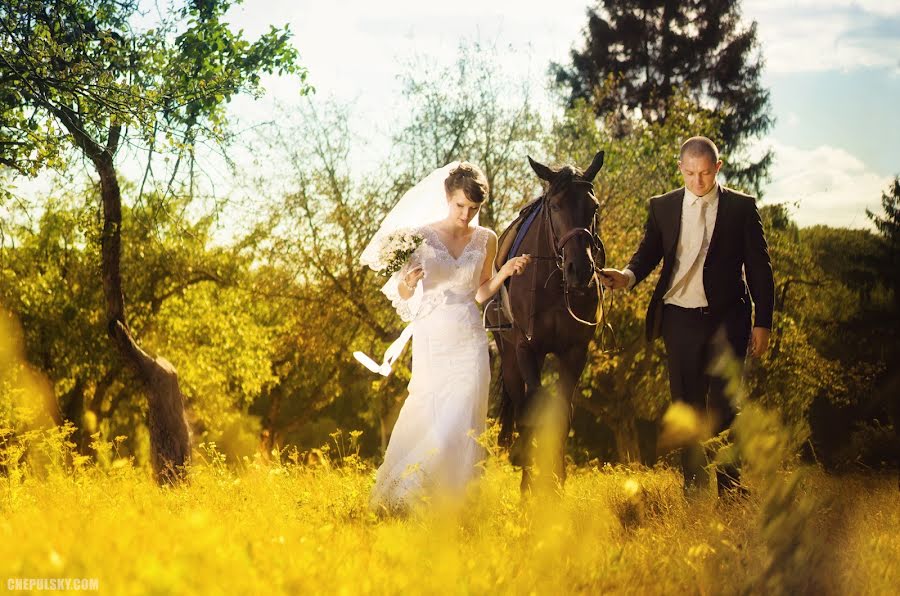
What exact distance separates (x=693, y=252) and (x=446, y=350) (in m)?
2.10

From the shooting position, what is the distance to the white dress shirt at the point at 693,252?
7.04m

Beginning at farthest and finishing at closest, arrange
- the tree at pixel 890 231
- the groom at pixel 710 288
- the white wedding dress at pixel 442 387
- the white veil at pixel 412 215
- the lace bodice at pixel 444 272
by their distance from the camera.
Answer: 1. the tree at pixel 890 231
2. the white veil at pixel 412 215
3. the lace bodice at pixel 444 272
4. the white wedding dress at pixel 442 387
5. the groom at pixel 710 288

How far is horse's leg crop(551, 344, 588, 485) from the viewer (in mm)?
7453

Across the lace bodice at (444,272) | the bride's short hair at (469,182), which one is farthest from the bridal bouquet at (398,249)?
the bride's short hair at (469,182)

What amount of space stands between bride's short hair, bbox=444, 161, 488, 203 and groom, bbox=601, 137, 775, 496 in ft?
5.06

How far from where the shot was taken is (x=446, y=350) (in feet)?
24.7

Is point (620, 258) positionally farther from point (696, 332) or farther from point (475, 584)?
point (475, 584)

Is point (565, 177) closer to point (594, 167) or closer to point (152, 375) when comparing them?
point (594, 167)

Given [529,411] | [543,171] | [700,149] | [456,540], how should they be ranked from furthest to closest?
1. [529,411]
2. [543,171]
3. [700,149]
4. [456,540]

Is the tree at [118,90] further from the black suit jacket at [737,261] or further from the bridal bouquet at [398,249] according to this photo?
the black suit jacket at [737,261]

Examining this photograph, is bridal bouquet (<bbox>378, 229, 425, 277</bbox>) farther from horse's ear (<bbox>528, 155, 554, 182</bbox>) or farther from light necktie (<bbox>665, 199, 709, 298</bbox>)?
light necktie (<bbox>665, 199, 709, 298</bbox>)

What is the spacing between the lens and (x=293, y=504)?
21.2 feet

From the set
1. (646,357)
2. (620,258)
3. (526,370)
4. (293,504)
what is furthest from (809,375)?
(293,504)

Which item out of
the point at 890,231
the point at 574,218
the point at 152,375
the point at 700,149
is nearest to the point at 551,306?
the point at 574,218
